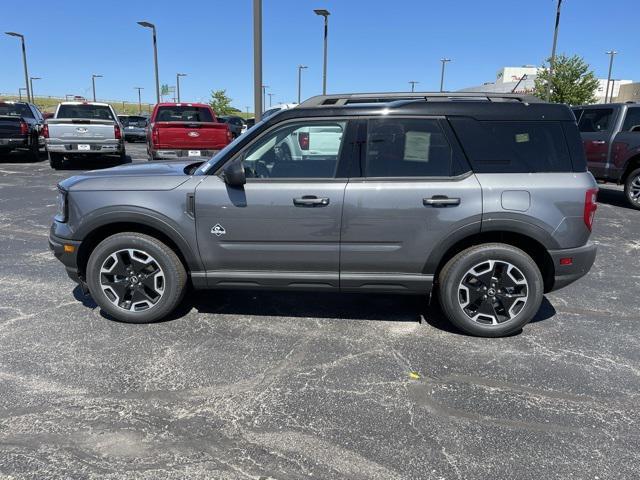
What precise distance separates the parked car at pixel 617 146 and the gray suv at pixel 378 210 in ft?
22.8

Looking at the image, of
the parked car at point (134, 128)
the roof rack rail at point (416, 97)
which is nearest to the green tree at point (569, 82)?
the parked car at point (134, 128)

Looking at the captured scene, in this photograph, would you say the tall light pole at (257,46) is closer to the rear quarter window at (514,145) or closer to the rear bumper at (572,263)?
the rear quarter window at (514,145)

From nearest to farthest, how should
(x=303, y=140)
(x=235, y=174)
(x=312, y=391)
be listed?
(x=312, y=391) < (x=235, y=174) < (x=303, y=140)

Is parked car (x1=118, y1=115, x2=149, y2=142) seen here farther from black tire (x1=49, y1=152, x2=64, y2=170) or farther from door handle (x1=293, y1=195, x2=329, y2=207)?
door handle (x1=293, y1=195, x2=329, y2=207)

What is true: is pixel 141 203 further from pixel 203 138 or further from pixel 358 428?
pixel 203 138

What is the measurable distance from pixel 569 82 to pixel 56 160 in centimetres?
3528

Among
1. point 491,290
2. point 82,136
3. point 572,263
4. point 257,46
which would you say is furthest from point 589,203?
point 82,136

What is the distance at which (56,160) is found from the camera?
47.4 ft

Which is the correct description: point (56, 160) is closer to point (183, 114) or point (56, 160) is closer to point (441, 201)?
point (183, 114)

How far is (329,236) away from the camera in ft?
12.6

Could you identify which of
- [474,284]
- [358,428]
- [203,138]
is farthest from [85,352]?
[203,138]

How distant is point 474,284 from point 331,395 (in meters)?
1.54

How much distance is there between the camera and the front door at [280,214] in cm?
381

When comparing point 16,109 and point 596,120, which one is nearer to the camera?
point 596,120
